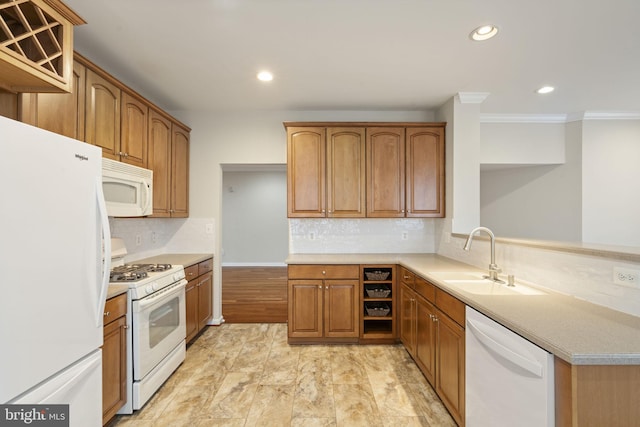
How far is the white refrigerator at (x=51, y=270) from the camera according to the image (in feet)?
3.51

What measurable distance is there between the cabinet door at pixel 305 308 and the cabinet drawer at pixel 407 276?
0.82m

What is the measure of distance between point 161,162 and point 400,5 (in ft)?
8.21

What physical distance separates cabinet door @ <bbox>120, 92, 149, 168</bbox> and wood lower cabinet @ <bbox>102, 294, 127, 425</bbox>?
3.94 feet

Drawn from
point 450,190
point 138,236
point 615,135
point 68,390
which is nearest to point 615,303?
point 450,190

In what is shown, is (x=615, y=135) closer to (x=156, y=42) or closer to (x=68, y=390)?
(x=156, y=42)

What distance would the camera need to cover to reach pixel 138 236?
3.06m

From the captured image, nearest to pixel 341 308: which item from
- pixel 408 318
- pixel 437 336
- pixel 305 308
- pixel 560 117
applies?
pixel 305 308

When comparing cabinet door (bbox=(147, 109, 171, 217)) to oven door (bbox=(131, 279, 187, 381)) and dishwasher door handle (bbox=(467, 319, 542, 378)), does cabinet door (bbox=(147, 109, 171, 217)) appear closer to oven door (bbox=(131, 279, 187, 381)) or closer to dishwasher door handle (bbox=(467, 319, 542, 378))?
oven door (bbox=(131, 279, 187, 381))

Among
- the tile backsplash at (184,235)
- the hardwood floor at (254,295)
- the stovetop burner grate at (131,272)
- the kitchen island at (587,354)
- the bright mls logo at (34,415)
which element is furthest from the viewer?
the hardwood floor at (254,295)

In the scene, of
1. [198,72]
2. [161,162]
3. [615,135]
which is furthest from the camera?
[615,135]

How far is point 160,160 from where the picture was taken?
290 cm

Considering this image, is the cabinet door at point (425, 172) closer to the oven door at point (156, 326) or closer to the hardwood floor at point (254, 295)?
the hardwood floor at point (254, 295)

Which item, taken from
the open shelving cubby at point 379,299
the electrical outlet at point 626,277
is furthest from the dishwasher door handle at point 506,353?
the open shelving cubby at point 379,299

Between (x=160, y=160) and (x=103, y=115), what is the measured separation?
802 mm
